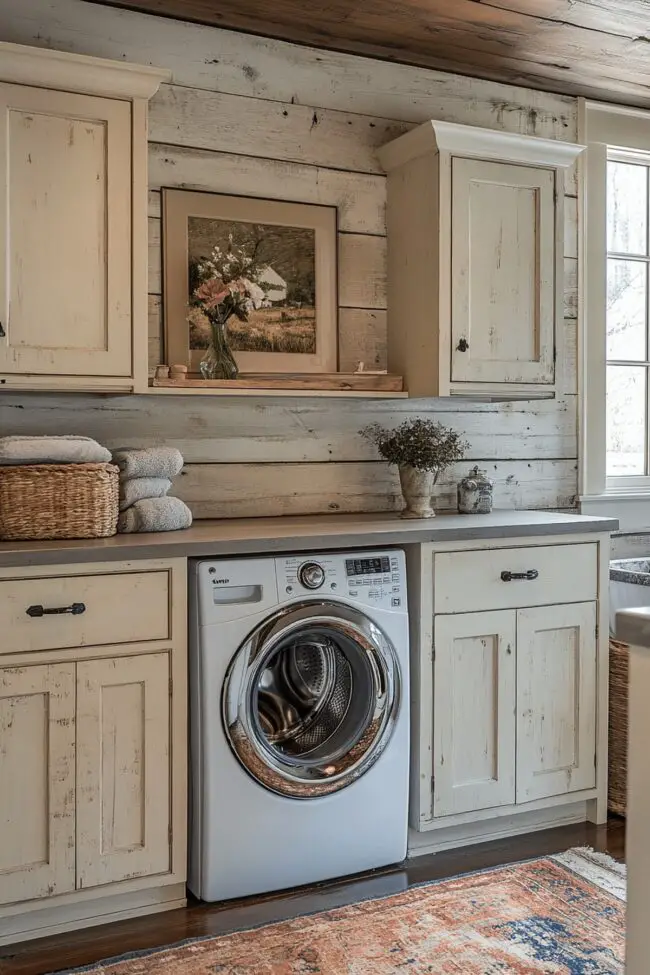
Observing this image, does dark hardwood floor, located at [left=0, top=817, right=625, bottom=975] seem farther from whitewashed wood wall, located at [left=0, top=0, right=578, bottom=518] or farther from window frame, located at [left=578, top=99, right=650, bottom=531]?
window frame, located at [left=578, top=99, right=650, bottom=531]

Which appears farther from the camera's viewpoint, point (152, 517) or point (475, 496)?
point (475, 496)

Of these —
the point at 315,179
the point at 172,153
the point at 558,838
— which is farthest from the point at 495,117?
the point at 558,838

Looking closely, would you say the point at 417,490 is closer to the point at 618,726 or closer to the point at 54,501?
the point at 618,726

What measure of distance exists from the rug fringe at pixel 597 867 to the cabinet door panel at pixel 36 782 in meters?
1.36

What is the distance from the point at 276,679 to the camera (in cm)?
256

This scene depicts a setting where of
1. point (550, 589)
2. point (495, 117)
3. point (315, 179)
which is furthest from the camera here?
point (495, 117)

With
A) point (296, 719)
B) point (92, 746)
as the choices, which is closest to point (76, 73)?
point (92, 746)

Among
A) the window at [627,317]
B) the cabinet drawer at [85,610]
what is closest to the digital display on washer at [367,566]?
the cabinet drawer at [85,610]

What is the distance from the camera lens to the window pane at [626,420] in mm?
3799

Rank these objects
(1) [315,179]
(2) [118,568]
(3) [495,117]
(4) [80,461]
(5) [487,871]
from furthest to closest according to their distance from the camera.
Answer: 1. (3) [495,117]
2. (1) [315,179]
3. (5) [487,871]
4. (4) [80,461]
5. (2) [118,568]

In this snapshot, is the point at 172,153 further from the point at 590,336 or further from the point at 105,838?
the point at 105,838

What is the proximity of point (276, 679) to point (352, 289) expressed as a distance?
54.1 inches

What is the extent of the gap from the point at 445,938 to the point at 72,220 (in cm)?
201

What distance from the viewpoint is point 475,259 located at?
302 centimetres
